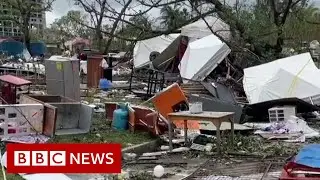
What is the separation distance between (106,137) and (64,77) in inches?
139

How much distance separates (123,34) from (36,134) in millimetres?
10184

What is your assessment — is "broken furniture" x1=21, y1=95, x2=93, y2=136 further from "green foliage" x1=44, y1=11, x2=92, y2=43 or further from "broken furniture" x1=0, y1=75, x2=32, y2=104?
"green foliage" x1=44, y1=11, x2=92, y2=43

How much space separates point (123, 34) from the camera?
19391mm

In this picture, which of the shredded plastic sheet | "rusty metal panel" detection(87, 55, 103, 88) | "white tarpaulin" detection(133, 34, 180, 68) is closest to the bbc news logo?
the shredded plastic sheet

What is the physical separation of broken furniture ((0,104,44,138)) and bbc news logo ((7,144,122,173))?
13.6 ft

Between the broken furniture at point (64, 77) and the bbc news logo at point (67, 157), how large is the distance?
7.83 meters

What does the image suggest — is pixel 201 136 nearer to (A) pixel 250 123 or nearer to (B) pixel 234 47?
(A) pixel 250 123

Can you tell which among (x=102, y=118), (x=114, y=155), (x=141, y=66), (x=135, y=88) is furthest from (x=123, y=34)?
(x=114, y=155)

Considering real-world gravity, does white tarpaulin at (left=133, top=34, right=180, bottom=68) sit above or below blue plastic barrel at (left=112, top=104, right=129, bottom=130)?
above

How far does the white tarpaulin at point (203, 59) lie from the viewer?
63.1 ft

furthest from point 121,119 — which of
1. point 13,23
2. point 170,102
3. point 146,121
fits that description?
point 13,23

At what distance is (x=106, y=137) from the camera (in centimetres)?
1012

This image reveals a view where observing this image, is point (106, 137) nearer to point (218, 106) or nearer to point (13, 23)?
point (218, 106)

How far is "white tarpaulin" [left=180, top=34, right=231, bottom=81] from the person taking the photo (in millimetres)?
19219
